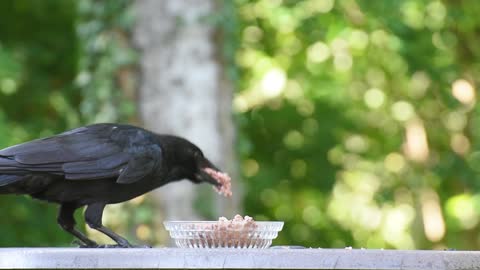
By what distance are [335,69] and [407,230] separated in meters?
2.86

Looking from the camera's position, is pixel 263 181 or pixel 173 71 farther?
pixel 263 181

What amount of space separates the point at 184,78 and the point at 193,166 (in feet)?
8.58

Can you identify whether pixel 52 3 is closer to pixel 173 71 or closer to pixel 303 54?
pixel 303 54

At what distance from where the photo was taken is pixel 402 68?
14.9m

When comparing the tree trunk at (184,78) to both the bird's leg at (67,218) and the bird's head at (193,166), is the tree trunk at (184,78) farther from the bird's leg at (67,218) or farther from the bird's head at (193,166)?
the bird's leg at (67,218)

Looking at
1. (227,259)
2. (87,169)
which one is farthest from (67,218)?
(227,259)

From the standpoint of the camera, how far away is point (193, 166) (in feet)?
26.3

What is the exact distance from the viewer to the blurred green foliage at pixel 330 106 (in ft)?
45.5

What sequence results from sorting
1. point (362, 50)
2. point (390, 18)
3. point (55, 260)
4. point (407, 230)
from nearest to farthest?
point (55, 260), point (390, 18), point (362, 50), point (407, 230)

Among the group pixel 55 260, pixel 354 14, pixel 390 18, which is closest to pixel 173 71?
pixel 390 18

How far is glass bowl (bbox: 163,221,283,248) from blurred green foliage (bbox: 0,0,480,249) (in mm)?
7220

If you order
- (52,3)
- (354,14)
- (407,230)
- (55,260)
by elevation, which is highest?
(55,260)

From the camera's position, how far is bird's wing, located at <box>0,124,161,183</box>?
6.26 meters

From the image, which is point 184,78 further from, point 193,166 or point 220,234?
point 220,234
